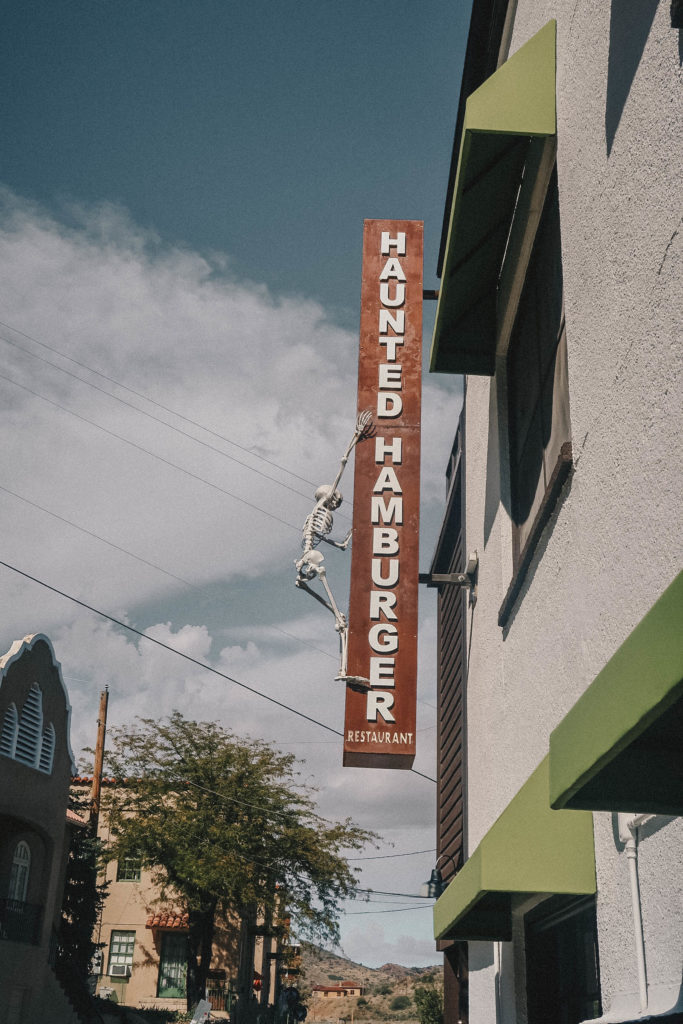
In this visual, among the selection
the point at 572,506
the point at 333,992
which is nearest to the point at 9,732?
the point at 572,506

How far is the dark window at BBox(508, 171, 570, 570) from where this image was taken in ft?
19.3

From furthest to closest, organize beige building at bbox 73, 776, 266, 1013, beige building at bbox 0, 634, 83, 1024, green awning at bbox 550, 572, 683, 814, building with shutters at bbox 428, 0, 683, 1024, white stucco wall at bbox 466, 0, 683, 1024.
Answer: beige building at bbox 73, 776, 266, 1013 < beige building at bbox 0, 634, 83, 1024 < white stucco wall at bbox 466, 0, 683, 1024 < building with shutters at bbox 428, 0, 683, 1024 < green awning at bbox 550, 572, 683, 814

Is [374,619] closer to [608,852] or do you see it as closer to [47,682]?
[608,852]

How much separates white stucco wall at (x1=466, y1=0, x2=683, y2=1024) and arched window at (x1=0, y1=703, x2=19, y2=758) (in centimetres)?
2083

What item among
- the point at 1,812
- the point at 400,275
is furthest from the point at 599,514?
the point at 1,812

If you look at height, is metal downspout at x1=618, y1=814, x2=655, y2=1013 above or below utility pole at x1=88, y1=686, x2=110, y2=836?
below

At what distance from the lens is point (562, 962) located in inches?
223

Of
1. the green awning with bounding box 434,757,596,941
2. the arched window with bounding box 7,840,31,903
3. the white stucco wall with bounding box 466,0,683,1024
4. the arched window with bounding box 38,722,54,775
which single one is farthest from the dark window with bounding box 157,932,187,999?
the green awning with bounding box 434,757,596,941

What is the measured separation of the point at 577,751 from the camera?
2691 mm

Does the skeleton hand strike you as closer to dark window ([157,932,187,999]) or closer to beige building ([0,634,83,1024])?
beige building ([0,634,83,1024])

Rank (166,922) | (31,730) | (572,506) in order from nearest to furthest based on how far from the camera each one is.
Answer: (572,506) < (31,730) < (166,922)

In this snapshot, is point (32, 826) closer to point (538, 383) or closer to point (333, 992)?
point (538, 383)

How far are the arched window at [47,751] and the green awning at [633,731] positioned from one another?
26.1 m

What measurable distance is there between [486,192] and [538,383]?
4.53ft
